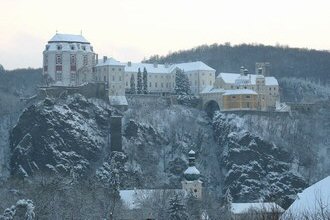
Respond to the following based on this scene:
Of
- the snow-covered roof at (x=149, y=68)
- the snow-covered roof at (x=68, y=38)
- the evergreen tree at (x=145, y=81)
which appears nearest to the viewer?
the snow-covered roof at (x=68, y=38)

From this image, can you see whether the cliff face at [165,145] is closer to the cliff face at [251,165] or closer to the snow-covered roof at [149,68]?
the cliff face at [251,165]

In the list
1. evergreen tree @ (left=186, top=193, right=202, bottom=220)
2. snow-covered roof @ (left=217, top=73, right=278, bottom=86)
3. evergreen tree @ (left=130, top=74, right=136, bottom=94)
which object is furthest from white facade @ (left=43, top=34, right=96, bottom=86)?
evergreen tree @ (left=186, top=193, right=202, bottom=220)

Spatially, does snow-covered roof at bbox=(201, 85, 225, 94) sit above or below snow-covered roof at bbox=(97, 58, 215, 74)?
below

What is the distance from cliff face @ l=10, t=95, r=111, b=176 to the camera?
12750 cm

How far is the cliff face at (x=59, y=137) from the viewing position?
127500mm

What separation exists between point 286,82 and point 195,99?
128 ft

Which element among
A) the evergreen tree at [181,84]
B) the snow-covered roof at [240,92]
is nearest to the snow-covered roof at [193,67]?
the evergreen tree at [181,84]

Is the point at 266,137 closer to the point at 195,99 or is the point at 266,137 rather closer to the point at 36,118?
the point at 195,99

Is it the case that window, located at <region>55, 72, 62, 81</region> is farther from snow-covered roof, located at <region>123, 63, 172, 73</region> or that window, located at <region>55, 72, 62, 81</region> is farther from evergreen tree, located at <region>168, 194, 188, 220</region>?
evergreen tree, located at <region>168, 194, 188, 220</region>

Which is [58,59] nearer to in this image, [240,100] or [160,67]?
[160,67]

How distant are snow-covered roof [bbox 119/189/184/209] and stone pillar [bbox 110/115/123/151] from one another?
887 inches

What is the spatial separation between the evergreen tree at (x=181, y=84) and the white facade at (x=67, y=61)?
12.8 m

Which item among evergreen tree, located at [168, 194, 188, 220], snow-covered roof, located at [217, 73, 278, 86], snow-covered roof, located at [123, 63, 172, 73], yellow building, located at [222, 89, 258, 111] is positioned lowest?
evergreen tree, located at [168, 194, 188, 220]

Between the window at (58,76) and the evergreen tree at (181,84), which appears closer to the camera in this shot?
the window at (58,76)
